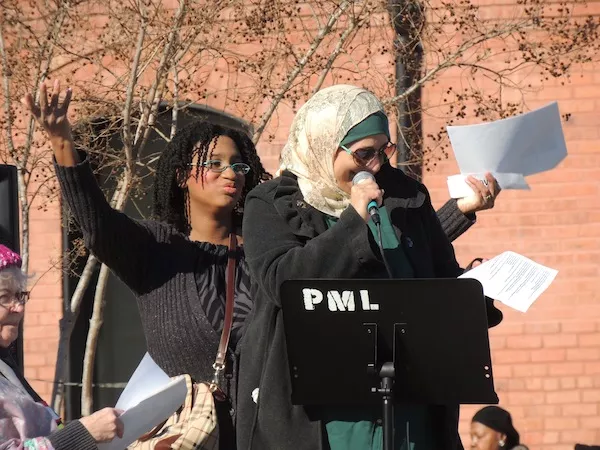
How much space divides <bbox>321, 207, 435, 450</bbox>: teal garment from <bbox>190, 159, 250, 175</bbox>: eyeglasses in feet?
4.43

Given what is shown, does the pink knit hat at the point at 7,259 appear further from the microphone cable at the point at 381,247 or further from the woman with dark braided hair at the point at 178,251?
the microphone cable at the point at 381,247

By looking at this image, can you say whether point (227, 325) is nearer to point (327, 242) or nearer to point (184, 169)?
point (184, 169)

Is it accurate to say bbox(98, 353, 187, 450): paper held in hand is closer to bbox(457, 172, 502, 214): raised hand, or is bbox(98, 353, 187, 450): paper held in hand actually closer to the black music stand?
the black music stand

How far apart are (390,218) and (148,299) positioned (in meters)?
1.21

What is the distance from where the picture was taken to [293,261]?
3.60 metres

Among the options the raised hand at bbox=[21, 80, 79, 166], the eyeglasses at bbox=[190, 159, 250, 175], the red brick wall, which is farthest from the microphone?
the red brick wall

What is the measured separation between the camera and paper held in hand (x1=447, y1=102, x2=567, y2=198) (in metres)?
4.12

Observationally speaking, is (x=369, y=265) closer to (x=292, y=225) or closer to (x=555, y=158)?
(x=292, y=225)

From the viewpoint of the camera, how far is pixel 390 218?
3.78m

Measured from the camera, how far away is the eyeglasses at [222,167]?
196 inches

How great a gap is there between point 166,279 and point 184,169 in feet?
2.01

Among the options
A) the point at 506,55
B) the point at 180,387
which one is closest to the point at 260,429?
the point at 180,387

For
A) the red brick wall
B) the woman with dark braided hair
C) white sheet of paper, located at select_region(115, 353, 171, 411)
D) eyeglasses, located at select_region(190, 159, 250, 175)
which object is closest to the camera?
white sheet of paper, located at select_region(115, 353, 171, 411)

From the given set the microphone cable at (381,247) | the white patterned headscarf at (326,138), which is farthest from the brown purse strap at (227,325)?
the microphone cable at (381,247)
